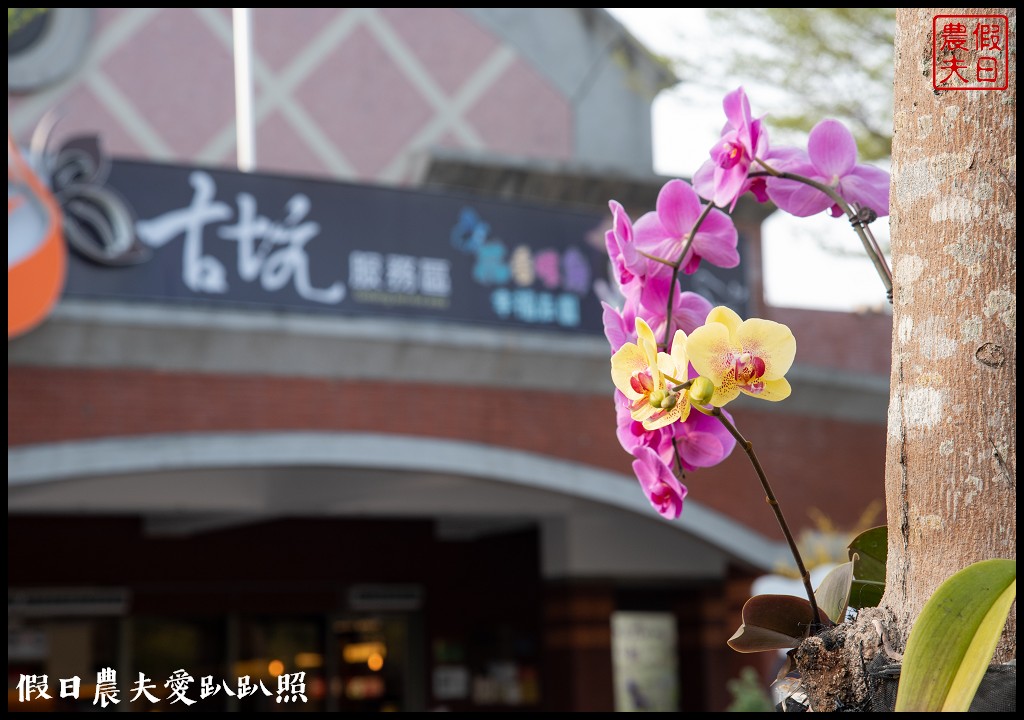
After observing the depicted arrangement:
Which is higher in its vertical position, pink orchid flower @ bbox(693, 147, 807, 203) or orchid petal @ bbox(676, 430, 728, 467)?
pink orchid flower @ bbox(693, 147, 807, 203)

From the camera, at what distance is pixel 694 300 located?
1.51m

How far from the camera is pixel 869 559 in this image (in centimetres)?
150

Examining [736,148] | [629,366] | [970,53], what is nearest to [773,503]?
[629,366]

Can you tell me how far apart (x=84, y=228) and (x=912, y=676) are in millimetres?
8051

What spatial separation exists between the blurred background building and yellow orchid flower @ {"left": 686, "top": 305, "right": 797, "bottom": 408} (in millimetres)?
7421

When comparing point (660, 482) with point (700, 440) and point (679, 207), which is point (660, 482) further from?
point (679, 207)

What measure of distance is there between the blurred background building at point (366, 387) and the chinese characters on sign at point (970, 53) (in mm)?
7445

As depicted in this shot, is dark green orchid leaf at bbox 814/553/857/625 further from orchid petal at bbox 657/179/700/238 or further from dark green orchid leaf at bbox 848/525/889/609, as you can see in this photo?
orchid petal at bbox 657/179/700/238

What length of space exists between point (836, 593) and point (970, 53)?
0.67 m

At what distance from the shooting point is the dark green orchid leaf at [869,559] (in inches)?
57.7

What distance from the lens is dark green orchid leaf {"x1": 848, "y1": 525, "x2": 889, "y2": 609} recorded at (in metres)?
1.47

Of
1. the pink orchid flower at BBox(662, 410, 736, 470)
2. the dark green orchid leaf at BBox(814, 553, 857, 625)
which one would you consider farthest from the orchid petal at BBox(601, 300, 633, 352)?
the dark green orchid leaf at BBox(814, 553, 857, 625)

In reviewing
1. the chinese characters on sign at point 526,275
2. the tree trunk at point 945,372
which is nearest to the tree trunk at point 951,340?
the tree trunk at point 945,372

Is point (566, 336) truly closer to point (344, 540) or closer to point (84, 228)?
point (84, 228)
